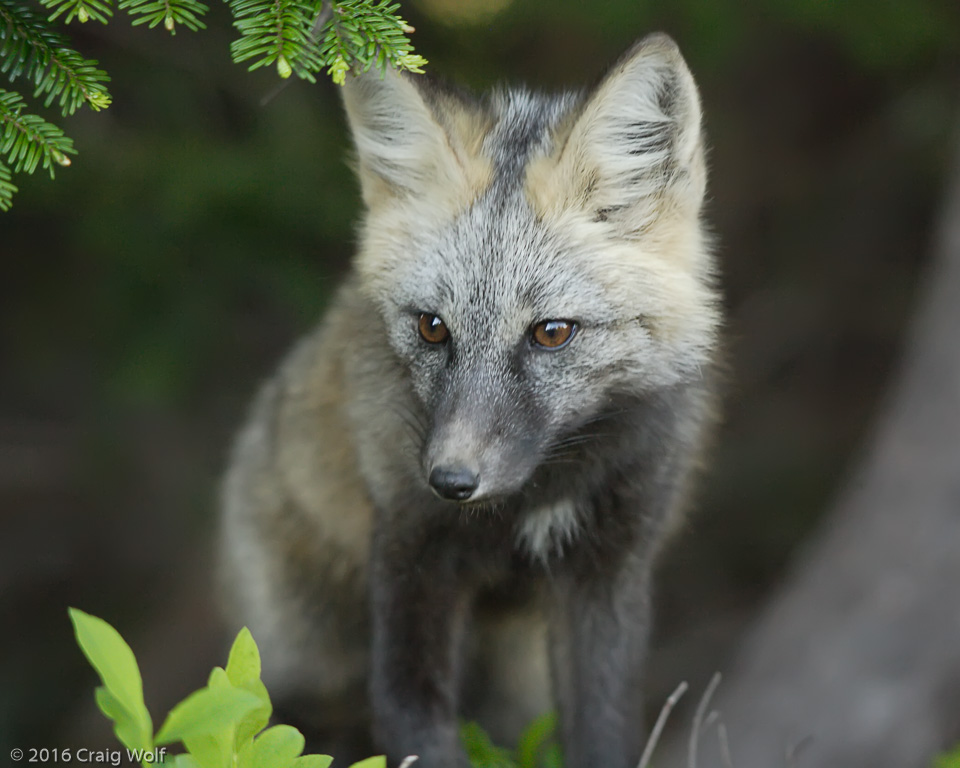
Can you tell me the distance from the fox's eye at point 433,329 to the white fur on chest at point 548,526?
64 cm

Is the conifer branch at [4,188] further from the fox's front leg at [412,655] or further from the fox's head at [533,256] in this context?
the fox's front leg at [412,655]

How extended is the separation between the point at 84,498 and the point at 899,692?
5482 mm

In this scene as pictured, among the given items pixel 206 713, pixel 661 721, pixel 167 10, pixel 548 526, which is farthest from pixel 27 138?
pixel 661 721

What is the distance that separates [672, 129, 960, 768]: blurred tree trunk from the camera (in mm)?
4422

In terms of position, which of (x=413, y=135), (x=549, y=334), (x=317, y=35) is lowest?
(x=549, y=334)

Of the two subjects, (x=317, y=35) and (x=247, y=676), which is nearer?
(x=247, y=676)

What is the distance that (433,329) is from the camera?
2.85 meters

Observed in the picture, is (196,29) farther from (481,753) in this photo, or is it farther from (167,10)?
(481,753)

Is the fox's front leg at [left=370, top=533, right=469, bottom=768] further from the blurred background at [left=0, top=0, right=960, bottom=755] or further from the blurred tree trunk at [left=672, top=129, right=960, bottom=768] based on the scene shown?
the blurred background at [left=0, top=0, right=960, bottom=755]

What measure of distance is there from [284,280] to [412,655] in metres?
2.58

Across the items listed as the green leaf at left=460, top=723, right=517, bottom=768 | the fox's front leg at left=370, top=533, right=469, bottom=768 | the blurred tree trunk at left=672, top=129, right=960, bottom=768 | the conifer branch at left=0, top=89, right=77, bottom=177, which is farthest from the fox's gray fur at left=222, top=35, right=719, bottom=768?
the blurred tree trunk at left=672, top=129, right=960, bottom=768

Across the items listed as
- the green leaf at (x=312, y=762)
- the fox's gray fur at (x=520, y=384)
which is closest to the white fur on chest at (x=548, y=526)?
the fox's gray fur at (x=520, y=384)

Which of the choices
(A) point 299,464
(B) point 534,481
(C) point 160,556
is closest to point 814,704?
(B) point 534,481

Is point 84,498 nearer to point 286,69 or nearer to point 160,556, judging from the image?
point 160,556
